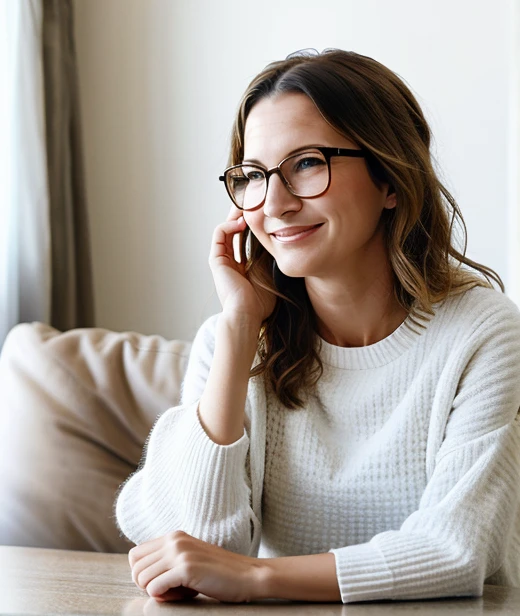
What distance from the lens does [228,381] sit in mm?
1257

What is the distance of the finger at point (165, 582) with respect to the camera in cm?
98

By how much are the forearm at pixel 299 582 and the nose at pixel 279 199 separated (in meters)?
0.50

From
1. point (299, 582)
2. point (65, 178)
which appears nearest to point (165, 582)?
point (299, 582)

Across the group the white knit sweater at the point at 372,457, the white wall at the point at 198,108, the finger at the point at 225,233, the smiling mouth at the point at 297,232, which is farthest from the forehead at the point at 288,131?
the white wall at the point at 198,108

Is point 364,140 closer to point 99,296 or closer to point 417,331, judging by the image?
point 417,331

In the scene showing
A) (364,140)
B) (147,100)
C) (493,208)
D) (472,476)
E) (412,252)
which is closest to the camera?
(472,476)

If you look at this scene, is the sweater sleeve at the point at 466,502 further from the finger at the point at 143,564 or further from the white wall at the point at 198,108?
the white wall at the point at 198,108

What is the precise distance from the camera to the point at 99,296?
105 inches

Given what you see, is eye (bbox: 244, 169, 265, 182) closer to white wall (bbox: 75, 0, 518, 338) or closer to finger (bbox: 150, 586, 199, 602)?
finger (bbox: 150, 586, 199, 602)

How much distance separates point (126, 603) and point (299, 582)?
21 cm

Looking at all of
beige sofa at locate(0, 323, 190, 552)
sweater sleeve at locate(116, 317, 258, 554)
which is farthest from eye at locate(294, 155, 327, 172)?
beige sofa at locate(0, 323, 190, 552)

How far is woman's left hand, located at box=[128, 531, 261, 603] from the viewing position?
0.98m

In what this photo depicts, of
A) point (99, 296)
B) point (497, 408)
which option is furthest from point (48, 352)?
point (497, 408)

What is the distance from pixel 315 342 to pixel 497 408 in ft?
1.12
